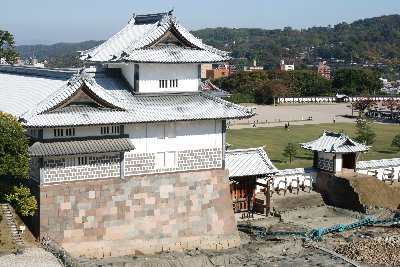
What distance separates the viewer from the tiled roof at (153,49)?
3075cm

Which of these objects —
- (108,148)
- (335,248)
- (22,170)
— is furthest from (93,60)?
(335,248)

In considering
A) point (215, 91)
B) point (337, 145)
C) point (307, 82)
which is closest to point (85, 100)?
point (337, 145)

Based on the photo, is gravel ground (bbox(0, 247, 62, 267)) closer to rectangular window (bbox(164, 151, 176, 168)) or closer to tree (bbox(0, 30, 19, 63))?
rectangular window (bbox(164, 151, 176, 168))

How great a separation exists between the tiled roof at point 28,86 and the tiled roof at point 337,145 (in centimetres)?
1830

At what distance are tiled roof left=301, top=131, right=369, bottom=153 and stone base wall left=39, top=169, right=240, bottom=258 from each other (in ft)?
37.9

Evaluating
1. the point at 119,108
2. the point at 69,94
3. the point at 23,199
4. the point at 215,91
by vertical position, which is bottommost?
the point at 23,199

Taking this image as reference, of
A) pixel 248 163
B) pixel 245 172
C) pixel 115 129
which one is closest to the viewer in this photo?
pixel 115 129

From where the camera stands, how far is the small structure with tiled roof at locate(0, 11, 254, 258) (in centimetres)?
2739

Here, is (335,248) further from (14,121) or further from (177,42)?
(14,121)

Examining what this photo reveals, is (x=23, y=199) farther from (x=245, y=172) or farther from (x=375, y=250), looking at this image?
(x=375, y=250)

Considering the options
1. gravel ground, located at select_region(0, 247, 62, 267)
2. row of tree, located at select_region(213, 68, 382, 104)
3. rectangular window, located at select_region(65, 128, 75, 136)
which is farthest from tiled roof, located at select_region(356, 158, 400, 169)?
row of tree, located at select_region(213, 68, 382, 104)

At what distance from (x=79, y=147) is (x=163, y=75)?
6678 millimetres

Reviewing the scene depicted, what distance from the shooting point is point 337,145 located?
4072cm

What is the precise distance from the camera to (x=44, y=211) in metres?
27.0
